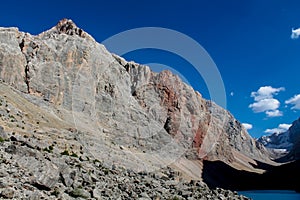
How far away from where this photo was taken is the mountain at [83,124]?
27.1 m

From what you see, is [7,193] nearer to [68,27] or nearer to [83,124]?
[83,124]

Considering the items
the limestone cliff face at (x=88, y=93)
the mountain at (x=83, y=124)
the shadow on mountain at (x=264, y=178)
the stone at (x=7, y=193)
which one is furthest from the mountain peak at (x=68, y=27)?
the stone at (x=7, y=193)

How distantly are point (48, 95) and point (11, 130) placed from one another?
45.9 metres

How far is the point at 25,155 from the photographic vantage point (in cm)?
2681

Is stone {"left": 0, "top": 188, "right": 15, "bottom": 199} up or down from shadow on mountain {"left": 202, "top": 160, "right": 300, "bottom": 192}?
down

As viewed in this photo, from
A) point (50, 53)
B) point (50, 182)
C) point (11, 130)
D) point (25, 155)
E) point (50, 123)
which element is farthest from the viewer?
point (50, 53)

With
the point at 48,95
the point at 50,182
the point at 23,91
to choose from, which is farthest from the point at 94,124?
the point at 50,182

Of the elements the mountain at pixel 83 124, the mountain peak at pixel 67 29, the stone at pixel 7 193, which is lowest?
the stone at pixel 7 193

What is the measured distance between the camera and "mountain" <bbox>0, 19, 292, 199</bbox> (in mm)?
27125

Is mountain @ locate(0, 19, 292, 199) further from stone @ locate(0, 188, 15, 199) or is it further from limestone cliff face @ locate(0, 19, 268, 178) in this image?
limestone cliff face @ locate(0, 19, 268, 178)

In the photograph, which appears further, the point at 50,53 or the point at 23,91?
the point at 50,53

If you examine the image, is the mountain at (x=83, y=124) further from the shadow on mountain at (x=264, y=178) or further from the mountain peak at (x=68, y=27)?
the shadow on mountain at (x=264, y=178)

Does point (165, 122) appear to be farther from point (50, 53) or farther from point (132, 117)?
point (50, 53)

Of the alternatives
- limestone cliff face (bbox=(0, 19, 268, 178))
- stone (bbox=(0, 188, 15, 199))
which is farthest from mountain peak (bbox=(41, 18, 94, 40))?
stone (bbox=(0, 188, 15, 199))
